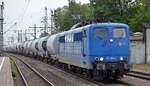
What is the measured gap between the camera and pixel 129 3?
54.2 meters

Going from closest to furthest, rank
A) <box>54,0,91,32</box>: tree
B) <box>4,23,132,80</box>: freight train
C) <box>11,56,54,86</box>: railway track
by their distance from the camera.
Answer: <box>4,23,132,80</box>: freight train < <box>11,56,54,86</box>: railway track < <box>54,0,91,32</box>: tree

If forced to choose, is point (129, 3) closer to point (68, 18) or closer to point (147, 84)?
point (68, 18)

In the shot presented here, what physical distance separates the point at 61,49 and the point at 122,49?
1027cm

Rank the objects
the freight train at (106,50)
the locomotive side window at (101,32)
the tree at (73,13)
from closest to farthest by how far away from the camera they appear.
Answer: the freight train at (106,50) < the locomotive side window at (101,32) < the tree at (73,13)

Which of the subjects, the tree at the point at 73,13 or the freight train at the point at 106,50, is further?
the tree at the point at 73,13

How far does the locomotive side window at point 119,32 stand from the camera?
18500mm

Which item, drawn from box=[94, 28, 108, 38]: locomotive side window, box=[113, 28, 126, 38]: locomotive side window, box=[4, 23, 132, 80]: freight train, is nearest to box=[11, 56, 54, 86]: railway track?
box=[4, 23, 132, 80]: freight train

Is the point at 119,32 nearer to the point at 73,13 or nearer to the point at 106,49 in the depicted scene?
the point at 106,49

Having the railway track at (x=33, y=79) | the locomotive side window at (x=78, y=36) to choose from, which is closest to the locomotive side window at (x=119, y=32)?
the locomotive side window at (x=78, y=36)

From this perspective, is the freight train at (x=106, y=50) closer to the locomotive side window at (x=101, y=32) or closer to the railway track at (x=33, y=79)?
the locomotive side window at (x=101, y=32)

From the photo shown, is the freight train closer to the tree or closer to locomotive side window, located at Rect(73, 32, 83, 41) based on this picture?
locomotive side window, located at Rect(73, 32, 83, 41)

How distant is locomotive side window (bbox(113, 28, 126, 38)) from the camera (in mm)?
18500

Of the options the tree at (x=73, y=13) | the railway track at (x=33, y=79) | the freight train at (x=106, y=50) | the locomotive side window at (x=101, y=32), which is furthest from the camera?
the tree at (x=73, y=13)

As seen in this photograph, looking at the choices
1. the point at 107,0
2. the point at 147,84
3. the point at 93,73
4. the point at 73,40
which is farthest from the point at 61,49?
the point at 107,0
